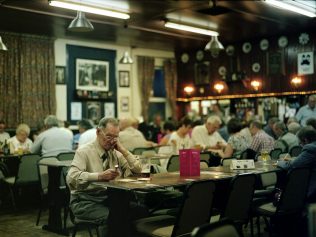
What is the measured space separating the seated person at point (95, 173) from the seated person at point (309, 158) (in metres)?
1.87

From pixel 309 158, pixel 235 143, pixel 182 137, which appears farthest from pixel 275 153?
pixel 309 158

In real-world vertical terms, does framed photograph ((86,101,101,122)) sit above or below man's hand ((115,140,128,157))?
above

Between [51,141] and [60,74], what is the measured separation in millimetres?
5425

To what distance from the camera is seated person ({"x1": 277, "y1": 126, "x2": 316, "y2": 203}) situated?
5125 millimetres

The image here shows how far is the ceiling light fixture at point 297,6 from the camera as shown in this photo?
9375mm

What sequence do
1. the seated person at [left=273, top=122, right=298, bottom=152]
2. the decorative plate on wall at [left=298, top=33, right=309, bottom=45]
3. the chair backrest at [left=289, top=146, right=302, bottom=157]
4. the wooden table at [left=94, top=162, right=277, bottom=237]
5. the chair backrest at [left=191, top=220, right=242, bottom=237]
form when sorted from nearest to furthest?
the chair backrest at [left=191, top=220, right=242, bottom=237]
the wooden table at [left=94, top=162, right=277, bottom=237]
the chair backrest at [left=289, top=146, right=302, bottom=157]
the seated person at [left=273, top=122, right=298, bottom=152]
the decorative plate on wall at [left=298, top=33, right=309, bottom=45]

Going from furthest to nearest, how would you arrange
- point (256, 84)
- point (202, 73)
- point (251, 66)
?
point (202, 73) < point (251, 66) < point (256, 84)

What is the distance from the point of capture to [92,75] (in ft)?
46.8

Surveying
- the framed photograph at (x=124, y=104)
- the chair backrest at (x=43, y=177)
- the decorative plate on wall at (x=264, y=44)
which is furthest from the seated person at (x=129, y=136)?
the decorative plate on wall at (x=264, y=44)

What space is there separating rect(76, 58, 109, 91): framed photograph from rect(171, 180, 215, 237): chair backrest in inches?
403

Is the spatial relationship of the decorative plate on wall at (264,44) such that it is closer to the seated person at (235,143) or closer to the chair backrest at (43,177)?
the seated person at (235,143)

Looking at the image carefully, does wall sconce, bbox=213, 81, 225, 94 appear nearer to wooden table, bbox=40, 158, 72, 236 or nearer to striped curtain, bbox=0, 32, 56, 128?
striped curtain, bbox=0, 32, 56, 128

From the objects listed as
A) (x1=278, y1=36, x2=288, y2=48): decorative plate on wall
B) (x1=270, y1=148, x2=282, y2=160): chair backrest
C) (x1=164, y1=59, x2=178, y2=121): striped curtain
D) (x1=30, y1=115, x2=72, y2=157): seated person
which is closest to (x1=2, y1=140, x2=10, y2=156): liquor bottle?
(x1=30, y1=115, x2=72, y2=157): seated person

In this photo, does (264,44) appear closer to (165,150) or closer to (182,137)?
(182,137)
